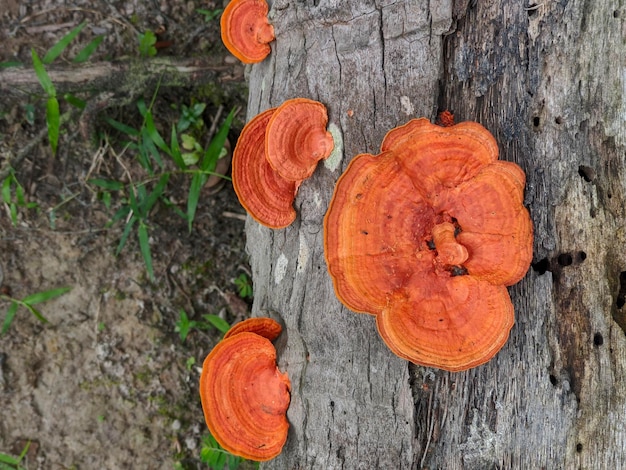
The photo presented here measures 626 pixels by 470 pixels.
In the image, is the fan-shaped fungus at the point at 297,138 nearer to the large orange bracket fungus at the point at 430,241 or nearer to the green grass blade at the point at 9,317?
the large orange bracket fungus at the point at 430,241

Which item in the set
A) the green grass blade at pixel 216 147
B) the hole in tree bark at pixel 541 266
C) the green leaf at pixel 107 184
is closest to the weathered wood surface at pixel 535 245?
the hole in tree bark at pixel 541 266

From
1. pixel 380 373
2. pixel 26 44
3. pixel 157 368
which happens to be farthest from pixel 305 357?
pixel 26 44

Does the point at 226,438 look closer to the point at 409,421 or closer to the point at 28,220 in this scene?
the point at 409,421

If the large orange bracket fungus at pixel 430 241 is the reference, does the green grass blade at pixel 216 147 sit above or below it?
above

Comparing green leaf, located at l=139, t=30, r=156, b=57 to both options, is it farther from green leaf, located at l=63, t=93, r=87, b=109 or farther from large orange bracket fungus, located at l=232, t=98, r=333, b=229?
large orange bracket fungus, located at l=232, t=98, r=333, b=229

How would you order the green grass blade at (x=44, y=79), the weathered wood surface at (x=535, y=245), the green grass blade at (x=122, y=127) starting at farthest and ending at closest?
1. the green grass blade at (x=122, y=127)
2. the green grass blade at (x=44, y=79)
3. the weathered wood surface at (x=535, y=245)

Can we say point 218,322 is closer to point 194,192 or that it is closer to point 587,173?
point 194,192

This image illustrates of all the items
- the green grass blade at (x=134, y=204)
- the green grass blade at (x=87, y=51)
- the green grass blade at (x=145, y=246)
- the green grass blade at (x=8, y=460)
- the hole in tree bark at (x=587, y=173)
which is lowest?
the green grass blade at (x=8, y=460)
